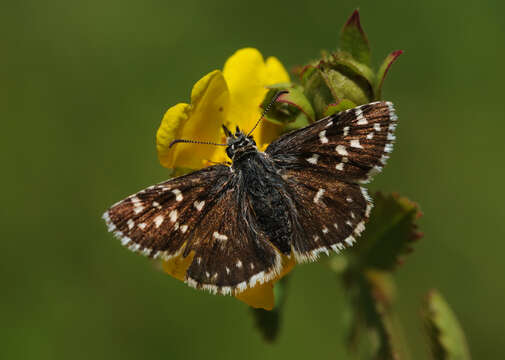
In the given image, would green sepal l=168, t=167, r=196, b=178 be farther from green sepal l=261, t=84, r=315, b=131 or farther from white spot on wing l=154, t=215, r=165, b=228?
green sepal l=261, t=84, r=315, b=131

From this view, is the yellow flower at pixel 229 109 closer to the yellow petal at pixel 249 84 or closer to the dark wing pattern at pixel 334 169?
the yellow petal at pixel 249 84

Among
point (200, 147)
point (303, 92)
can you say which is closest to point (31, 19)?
point (200, 147)

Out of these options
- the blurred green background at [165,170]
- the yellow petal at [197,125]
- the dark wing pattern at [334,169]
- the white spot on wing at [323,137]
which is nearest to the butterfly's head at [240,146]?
the dark wing pattern at [334,169]

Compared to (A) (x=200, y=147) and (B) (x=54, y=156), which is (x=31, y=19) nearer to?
(B) (x=54, y=156)

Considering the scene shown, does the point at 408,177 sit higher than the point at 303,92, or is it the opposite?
the point at 408,177

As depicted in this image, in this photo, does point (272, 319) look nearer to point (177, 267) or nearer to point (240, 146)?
point (177, 267)

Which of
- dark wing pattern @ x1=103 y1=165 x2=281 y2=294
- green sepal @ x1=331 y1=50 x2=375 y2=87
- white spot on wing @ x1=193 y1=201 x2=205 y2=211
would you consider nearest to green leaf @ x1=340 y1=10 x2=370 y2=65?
green sepal @ x1=331 y1=50 x2=375 y2=87

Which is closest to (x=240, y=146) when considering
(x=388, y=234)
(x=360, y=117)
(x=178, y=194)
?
(x=178, y=194)
